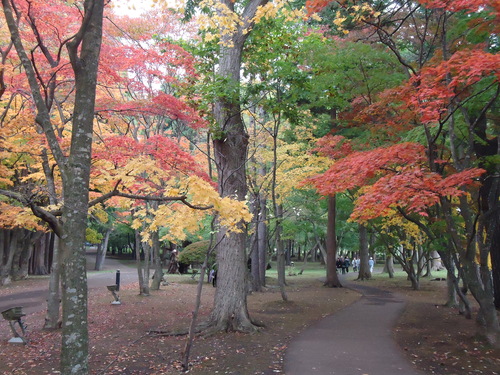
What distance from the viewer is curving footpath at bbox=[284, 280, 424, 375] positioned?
6.12 metres

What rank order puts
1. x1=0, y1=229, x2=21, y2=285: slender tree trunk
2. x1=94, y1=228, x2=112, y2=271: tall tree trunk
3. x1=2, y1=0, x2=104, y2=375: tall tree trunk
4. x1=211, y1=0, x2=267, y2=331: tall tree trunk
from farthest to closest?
x1=94, y1=228, x2=112, y2=271: tall tree trunk < x1=0, y1=229, x2=21, y2=285: slender tree trunk < x1=211, y1=0, x2=267, y2=331: tall tree trunk < x1=2, y1=0, x2=104, y2=375: tall tree trunk

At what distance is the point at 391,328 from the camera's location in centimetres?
939

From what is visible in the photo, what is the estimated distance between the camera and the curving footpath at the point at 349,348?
20.1 ft

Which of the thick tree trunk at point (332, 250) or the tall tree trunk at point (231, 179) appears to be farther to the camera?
the thick tree trunk at point (332, 250)

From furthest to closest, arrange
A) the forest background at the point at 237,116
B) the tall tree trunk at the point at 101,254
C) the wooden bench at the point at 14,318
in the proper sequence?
the tall tree trunk at the point at 101,254 → the wooden bench at the point at 14,318 → the forest background at the point at 237,116

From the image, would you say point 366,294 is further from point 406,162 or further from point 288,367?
point 288,367

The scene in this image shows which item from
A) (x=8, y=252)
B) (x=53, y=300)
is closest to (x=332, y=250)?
(x=53, y=300)

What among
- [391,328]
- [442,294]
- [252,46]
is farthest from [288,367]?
[442,294]

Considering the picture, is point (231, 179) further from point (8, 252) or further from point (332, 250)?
point (8, 252)

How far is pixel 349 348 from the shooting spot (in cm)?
738

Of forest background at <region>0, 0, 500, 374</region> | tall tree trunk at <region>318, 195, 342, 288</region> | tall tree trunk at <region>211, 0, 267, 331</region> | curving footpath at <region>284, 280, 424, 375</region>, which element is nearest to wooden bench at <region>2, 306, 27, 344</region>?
forest background at <region>0, 0, 500, 374</region>

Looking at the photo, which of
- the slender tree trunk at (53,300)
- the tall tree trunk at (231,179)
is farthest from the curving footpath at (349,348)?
the slender tree trunk at (53,300)

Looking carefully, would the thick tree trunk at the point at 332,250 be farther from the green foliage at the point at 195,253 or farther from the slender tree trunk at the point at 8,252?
the slender tree trunk at the point at 8,252

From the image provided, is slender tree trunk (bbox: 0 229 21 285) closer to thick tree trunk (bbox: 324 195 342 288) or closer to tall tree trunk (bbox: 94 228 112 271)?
tall tree trunk (bbox: 94 228 112 271)
